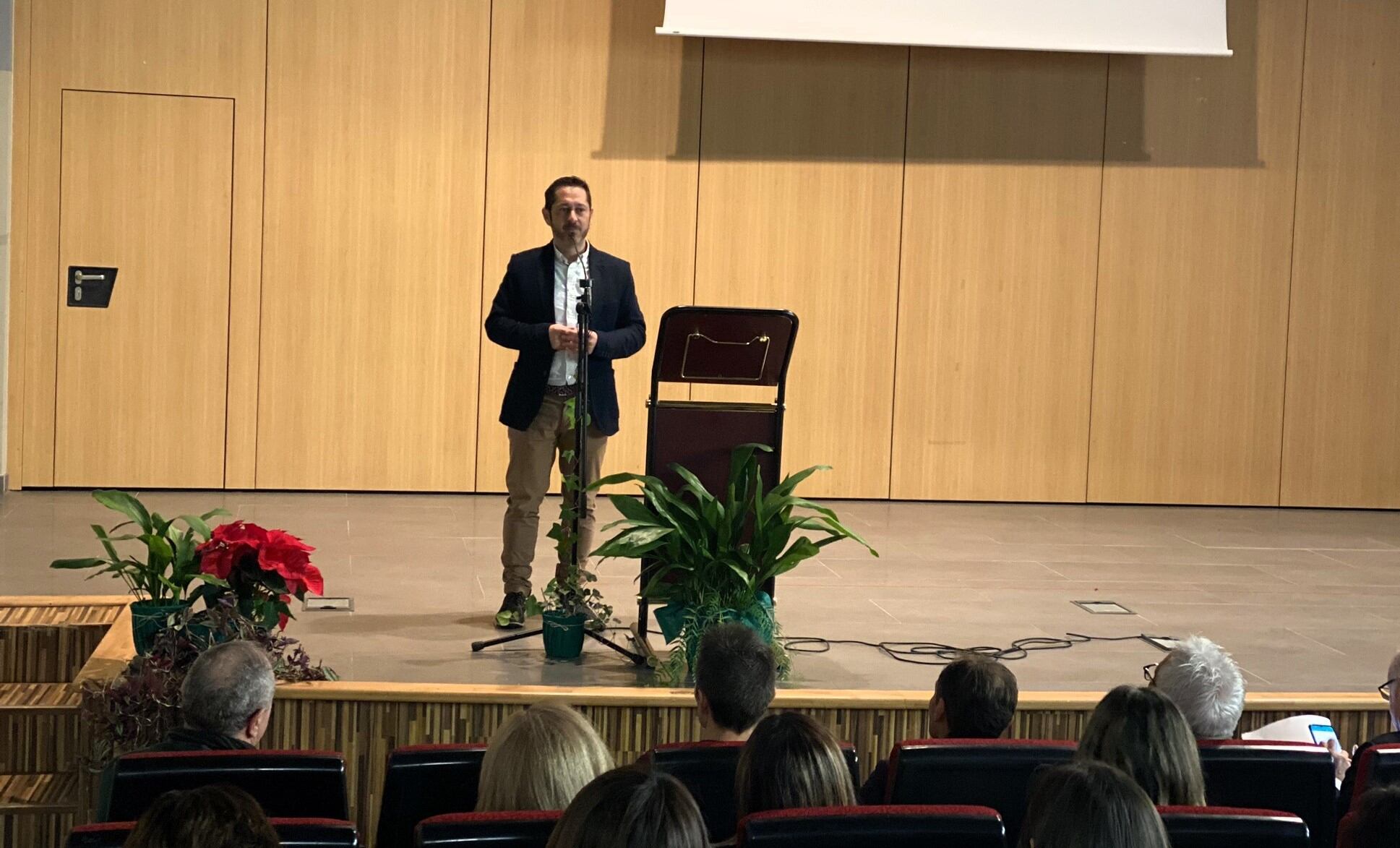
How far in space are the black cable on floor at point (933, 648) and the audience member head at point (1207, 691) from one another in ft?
5.60

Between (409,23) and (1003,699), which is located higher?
(409,23)

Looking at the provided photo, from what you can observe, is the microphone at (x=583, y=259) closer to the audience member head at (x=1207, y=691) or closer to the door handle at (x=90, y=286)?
the audience member head at (x=1207, y=691)

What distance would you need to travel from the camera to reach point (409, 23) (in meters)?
8.00

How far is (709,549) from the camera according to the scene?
14.0ft

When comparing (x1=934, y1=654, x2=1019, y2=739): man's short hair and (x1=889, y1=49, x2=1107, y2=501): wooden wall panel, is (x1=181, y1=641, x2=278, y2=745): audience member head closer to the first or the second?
(x1=934, y1=654, x2=1019, y2=739): man's short hair

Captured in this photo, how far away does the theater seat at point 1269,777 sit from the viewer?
2725 millimetres

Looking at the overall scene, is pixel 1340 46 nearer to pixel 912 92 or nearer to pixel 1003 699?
pixel 912 92

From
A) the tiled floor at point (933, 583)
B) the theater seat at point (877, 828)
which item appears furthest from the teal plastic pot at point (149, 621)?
the theater seat at point (877, 828)

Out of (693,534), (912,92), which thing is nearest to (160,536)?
(693,534)

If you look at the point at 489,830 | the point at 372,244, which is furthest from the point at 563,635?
the point at 372,244

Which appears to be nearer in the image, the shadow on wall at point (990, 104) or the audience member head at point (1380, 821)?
the audience member head at point (1380, 821)

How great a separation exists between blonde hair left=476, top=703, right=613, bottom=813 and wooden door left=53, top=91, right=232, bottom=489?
6222mm

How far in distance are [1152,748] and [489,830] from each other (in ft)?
3.41

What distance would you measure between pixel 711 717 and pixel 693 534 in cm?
147
